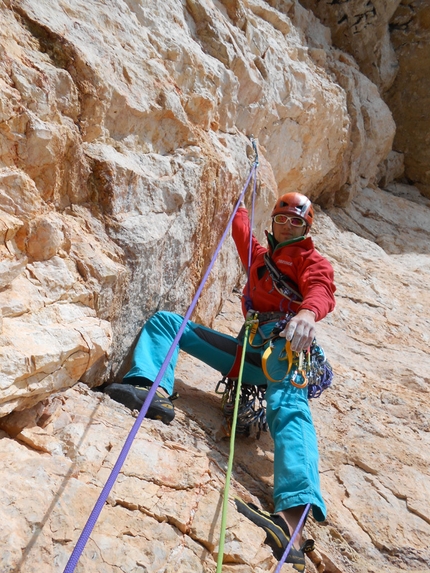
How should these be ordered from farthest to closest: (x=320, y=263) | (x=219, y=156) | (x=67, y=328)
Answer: (x=219, y=156) < (x=320, y=263) < (x=67, y=328)

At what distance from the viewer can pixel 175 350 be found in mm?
2752

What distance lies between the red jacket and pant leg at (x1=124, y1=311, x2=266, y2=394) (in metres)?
0.30

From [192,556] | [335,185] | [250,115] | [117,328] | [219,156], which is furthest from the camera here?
[335,185]

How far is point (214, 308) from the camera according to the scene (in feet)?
12.6

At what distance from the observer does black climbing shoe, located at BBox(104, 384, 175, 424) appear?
91.4 inches

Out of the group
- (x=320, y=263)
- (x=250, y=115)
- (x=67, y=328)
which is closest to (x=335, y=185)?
(x=250, y=115)

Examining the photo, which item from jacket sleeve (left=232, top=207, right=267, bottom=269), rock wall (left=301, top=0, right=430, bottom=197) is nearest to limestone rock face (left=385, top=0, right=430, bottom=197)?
rock wall (left=301, top=0, right=430, bottom=197)

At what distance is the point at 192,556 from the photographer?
1.69 m

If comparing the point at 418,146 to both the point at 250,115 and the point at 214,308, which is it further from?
the point at 214,308

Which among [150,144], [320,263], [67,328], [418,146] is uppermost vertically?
[418,146]

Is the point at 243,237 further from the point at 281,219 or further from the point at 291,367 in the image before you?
the point at 291,367

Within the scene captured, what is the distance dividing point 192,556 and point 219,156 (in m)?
2.51

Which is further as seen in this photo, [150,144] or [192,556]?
[150,144]

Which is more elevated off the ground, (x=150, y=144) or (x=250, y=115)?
(x=250, y=115)
